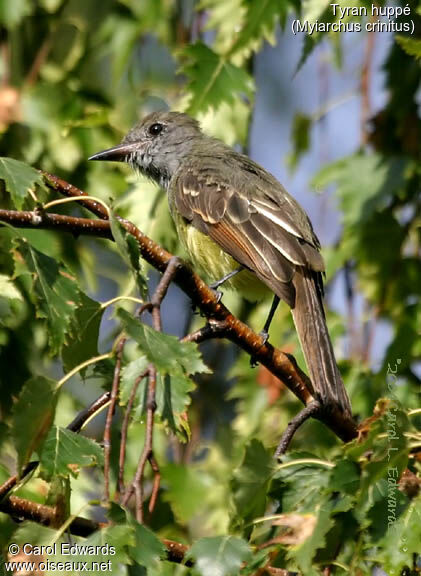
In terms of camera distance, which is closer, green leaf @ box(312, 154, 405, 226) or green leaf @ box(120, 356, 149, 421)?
green leaf @ box(120, 356, 149, 421)

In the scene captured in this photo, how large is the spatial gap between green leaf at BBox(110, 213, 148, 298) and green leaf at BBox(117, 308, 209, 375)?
0.48 ft

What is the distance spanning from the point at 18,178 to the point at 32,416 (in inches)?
26.9

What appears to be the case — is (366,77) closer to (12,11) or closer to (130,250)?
(12,11)

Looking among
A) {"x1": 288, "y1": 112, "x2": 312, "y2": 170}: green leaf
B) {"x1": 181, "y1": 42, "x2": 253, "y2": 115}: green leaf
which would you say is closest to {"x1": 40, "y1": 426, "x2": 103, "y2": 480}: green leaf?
{"x1": 181, "y1": 42, "x2": 253, "y2": 115}: green leaf

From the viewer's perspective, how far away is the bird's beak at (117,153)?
499 centimetres

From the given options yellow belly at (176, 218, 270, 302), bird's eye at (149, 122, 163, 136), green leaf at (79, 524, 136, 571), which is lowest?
green leaf at (79, 524, 136, 571)

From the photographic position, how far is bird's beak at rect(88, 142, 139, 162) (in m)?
4.99

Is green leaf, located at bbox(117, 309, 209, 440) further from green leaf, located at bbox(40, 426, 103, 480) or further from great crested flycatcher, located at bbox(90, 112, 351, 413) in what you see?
great crested flycatcher, located at bbox(90, 112, 351, 413)

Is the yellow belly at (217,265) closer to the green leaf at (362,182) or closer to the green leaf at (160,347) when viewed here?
the green leaf at (362,182)

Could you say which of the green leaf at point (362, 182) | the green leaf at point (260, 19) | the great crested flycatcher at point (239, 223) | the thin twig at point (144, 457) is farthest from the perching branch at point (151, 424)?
the green leaf at point (362, 182)

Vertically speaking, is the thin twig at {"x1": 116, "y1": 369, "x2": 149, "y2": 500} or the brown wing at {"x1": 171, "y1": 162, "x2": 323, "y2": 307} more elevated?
the brown wing at {"x1": 171, "y1": 162, "x2": 323, "y2": 307}

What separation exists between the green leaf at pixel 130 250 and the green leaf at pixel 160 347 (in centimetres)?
15

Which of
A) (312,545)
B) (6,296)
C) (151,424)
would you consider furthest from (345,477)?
(6,296)

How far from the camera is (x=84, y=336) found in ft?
9.41
